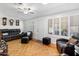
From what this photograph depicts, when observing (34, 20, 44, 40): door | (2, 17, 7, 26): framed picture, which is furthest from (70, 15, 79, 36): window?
(2, 17, 7, 26): framed picture

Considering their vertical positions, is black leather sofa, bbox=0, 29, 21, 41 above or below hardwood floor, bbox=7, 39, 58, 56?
above

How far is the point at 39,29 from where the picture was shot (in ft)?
6.31

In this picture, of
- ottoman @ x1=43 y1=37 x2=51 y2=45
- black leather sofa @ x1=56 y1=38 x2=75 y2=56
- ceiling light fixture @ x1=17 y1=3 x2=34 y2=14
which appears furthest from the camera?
ottoman @ x1=43 y1=37 x2=51 y2=45

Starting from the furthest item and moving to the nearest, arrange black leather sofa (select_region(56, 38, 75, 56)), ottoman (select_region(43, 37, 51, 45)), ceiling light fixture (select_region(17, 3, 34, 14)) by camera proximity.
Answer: ottoman (select_region(43, 37, 51, 45))
ceiling light fixture (select_region(17, 3, 34, 14))
black leather sofa (select_region(56, 38, 75, 56))

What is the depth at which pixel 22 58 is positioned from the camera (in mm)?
1473

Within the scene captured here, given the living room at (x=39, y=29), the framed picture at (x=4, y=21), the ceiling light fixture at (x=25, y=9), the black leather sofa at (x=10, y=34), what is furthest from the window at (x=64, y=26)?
the framed picture at (x=4, y=21)

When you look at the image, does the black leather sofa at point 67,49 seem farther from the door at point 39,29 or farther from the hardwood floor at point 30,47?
the door at point 39,29

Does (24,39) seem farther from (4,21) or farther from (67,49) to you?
(67,49)

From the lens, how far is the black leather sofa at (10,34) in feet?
5.84

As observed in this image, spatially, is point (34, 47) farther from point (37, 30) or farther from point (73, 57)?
point (73, 57)

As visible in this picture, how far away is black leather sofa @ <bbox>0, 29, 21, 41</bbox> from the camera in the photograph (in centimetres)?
178

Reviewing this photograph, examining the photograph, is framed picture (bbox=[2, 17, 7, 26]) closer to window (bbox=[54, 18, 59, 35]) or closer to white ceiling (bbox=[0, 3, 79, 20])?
white ceiling (bbox=[0, 3, 79, 20])

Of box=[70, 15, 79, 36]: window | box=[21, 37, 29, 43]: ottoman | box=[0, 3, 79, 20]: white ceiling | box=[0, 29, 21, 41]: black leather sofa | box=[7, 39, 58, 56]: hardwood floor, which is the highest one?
box=[0, 3, 79, 20]: white ceiling

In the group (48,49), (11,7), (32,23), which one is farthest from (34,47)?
(11,7)
